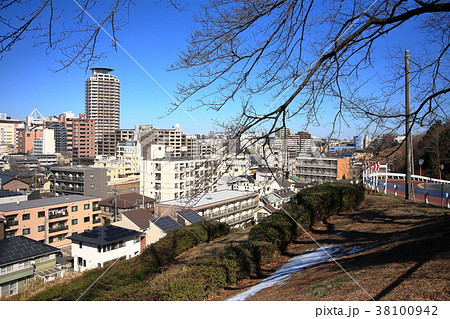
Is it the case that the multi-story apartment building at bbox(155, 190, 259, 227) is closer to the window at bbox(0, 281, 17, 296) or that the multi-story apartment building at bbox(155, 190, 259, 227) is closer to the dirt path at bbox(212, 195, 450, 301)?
the dirt path at bbox(212, 195, 450, 301)

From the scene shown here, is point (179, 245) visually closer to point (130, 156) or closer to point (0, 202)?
point (0, 202)

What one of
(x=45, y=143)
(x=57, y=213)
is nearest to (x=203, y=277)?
(x=57, y=213)

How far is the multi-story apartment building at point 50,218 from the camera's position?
4.63m

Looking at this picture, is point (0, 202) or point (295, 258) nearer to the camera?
point (295, 258)

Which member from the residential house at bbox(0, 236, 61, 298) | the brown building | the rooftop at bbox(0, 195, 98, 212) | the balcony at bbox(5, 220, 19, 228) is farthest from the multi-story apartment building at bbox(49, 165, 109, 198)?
the balcony at bbox(5, 220, 19, 228)

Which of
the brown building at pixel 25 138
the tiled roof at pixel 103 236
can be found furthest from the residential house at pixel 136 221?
the brown building at pixel 25 138

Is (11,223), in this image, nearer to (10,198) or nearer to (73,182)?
(10,198)

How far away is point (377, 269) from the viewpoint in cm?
276

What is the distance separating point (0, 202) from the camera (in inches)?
186

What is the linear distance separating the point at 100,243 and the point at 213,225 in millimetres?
2607

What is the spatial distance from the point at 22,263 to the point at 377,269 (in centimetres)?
526

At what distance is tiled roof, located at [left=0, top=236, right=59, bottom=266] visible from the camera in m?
4.45
